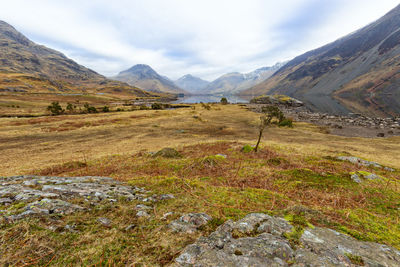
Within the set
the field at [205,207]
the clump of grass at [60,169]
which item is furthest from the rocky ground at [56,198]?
the clump of grass at [60,169]

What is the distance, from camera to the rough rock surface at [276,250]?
3191 millimetres

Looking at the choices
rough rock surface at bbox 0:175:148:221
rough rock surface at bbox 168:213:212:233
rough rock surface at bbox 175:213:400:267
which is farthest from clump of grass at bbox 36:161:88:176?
rough rock surface at bbox 175:213:400:267

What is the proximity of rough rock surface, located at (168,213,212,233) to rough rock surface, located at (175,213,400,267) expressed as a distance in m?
0.55

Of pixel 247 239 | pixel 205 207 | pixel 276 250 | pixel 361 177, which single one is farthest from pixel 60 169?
pixel 361 177

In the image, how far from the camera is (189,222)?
14.9 feet

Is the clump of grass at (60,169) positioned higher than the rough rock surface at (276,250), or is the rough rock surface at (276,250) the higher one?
the rough rock surface at (276,250)

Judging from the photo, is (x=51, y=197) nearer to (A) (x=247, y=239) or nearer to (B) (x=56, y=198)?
(B) (x=56, y=198)

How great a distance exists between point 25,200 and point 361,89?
25010cm

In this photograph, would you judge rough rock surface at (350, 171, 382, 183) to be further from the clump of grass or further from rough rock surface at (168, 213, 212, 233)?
the clump of grass

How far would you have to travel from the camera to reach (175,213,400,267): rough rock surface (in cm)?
319

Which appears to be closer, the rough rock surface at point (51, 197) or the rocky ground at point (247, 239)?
the rocky ground at point (247, 239)

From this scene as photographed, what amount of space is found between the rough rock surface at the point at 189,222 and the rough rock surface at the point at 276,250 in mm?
553

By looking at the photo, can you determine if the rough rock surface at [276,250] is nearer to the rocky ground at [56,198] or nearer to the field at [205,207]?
the field at [205,207]

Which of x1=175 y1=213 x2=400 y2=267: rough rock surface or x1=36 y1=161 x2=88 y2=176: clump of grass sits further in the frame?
x1=36 y1=161 x2=88 y2=176: clump of grass
